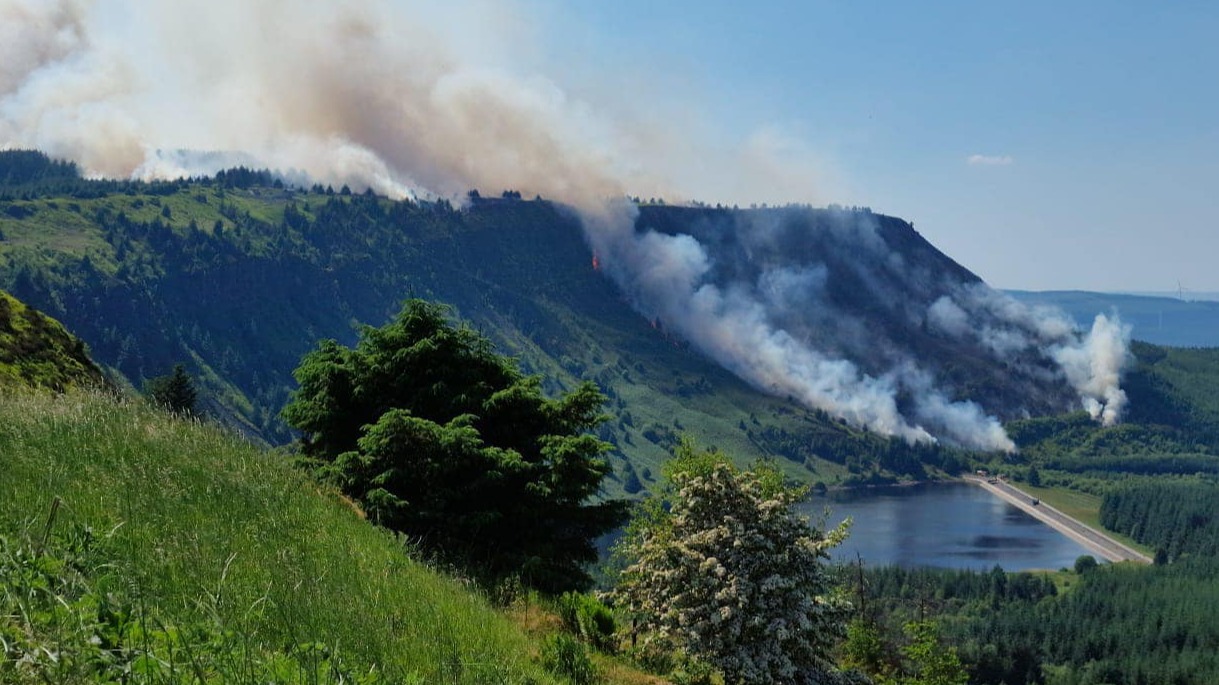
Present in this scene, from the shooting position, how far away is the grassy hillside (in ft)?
96.9

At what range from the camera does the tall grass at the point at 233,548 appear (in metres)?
7.92

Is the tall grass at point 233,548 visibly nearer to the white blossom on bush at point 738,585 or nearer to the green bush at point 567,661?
the green bush at point 567,661

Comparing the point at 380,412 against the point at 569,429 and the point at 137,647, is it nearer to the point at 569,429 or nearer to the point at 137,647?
the point at 569,429

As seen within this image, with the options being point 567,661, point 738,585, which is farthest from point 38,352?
point 567,661

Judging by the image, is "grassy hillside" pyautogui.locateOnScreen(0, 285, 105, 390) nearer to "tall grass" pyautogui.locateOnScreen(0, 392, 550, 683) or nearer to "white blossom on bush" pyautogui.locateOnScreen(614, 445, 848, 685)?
"tall grass" pyautogui.locateOnScreen(0, 392, 550, 683)

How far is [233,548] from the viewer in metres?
9.94

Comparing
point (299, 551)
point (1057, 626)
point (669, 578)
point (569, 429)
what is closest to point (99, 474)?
point (299, 551)

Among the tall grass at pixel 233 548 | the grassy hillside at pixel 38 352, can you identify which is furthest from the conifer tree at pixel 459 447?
the grassy hillside at pixel 38 352

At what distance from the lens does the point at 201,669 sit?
5418 millimetres

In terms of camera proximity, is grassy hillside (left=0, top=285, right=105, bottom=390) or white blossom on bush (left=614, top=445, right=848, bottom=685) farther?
grassy hillside (left=0, top=285, right=105, bottom=390)

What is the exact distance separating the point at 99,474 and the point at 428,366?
49.9 ft

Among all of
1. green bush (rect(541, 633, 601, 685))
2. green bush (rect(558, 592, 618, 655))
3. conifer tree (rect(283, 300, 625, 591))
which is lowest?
green bush (rect(558, 592, 618, 655))

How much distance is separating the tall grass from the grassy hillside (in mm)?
16888

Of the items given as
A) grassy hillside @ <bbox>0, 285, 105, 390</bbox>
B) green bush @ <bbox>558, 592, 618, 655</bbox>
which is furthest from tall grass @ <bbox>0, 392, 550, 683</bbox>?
grassy hillside @ <bbox>0, 285, 105, 390</bbox>
